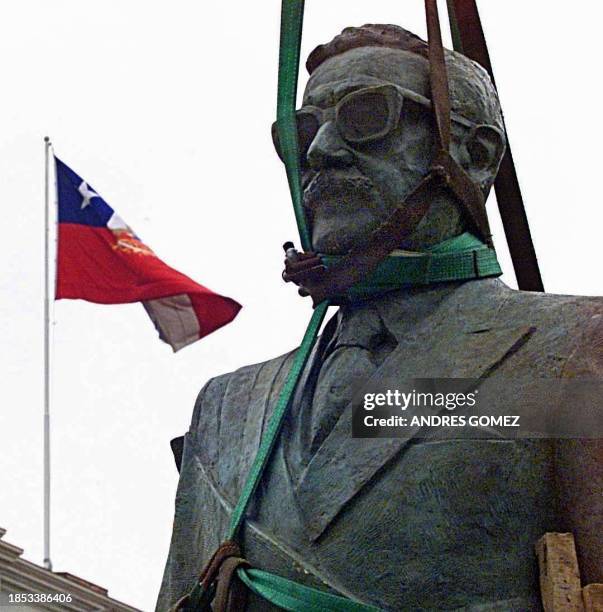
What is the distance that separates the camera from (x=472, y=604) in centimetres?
488

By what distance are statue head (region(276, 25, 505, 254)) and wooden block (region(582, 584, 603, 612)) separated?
1.35 m

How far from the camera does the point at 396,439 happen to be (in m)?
5.15

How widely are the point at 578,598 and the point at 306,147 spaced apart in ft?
6.18

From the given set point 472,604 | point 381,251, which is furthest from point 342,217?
point 472,604

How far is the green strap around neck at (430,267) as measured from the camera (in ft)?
18.0

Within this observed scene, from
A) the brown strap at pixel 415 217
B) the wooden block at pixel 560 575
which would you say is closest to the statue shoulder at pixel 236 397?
the brown strap at pixel 415 217

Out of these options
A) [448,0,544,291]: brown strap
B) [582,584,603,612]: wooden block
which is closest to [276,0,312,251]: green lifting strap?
[448,0,544,291]: brown strap

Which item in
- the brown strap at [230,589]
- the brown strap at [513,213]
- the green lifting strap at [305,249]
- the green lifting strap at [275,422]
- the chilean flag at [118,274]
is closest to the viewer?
the green lifting strap at [305,249]

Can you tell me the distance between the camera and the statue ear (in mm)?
5711

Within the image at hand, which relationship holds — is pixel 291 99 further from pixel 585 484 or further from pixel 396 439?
pixel 585 484

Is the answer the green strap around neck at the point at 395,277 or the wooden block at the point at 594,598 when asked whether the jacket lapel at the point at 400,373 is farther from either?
the wooden block at the point at 594,598

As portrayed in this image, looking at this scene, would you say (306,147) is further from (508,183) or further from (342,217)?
(508,183)

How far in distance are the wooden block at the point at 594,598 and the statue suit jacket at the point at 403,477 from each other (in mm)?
244

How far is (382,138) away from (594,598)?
1709 mm
